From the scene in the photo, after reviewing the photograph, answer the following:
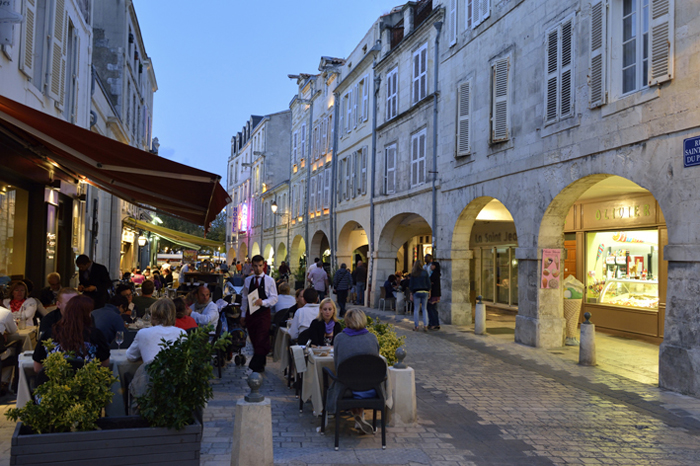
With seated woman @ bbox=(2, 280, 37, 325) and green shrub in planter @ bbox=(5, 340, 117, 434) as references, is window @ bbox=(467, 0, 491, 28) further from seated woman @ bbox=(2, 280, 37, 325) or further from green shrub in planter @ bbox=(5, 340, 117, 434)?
green shrub in planter @ bbox=(5, 340, 117, 434)

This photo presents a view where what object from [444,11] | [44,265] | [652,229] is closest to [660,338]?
[652,229]

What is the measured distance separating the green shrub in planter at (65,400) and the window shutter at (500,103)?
10.2 meters

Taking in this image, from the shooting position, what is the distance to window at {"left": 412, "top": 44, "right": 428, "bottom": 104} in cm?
1659

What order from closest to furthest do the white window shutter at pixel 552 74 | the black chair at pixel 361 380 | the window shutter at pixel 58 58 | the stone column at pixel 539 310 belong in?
the black chair at pixel 361 380 < the window shutter at pixel 58 58 < the white window shutter at pixel 552 74 < the stone column at pixel 539 310

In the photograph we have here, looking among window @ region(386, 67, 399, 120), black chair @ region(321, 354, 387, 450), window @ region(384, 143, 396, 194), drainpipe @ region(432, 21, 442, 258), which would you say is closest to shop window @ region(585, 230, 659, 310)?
drainpipe @ region(432, 21, 442, 258)

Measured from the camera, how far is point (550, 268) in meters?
10.9

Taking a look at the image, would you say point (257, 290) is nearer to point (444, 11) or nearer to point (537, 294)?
point (537, 294)

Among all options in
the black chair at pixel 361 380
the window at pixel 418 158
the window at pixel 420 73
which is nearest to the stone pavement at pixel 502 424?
the black chair at pixel 361 380

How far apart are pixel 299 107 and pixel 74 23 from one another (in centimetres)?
2239

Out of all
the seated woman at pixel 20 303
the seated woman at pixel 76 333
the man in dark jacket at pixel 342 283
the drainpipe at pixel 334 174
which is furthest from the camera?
the drainpipe at pixel 334 174

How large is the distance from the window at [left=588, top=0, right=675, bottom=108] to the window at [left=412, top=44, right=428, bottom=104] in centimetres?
733

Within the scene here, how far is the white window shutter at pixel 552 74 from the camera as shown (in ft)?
34.1

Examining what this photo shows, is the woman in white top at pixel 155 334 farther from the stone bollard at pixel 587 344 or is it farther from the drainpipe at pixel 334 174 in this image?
the drainpipe at pixel 334 174

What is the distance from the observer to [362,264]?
66.6 ft
